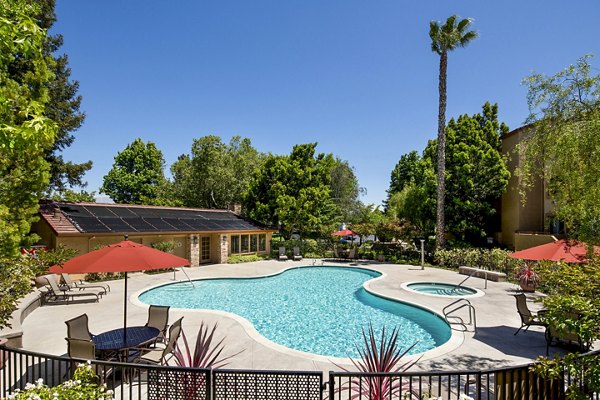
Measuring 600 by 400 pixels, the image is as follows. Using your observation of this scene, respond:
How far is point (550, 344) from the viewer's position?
8.31m

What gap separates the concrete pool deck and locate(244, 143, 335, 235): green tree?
49.4 feet

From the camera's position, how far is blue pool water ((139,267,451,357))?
9877 millimetres

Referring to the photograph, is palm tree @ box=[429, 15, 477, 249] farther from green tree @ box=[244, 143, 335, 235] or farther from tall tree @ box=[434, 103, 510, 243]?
green tree @ box=[244, 143, 335, 235]

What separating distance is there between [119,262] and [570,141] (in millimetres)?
11289

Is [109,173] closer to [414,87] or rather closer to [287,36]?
[287,36]

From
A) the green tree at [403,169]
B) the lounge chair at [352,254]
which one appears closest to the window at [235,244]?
the lounge chair at [352,254]

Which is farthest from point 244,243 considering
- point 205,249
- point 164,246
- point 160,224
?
point 164,246

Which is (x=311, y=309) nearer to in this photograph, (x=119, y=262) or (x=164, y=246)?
(x=119, y=262)

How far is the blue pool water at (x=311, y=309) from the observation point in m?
9.88

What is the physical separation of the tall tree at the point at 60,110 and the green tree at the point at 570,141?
936 inches

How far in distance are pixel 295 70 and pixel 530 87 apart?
16.6m

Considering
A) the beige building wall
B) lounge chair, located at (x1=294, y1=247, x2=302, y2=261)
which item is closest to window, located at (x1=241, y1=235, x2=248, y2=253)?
lounge chair, located at (x1=294, y1=247, x2=302, y2=261)

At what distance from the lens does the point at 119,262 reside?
267 inches

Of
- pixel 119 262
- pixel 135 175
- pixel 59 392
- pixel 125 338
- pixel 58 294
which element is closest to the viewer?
pixel 59 392
